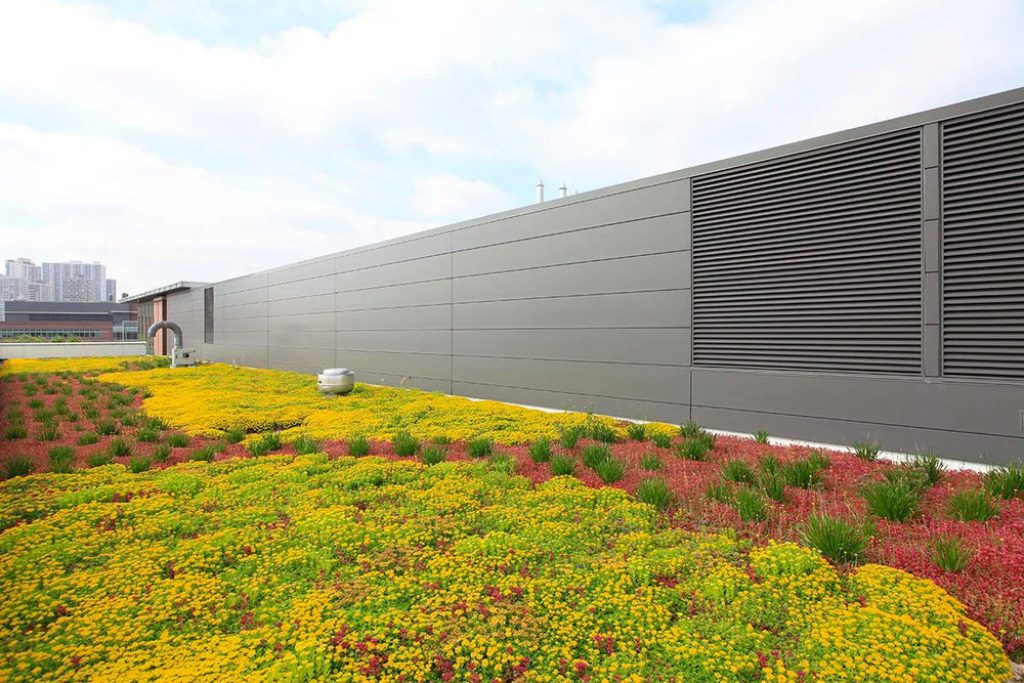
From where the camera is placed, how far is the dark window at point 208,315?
30312mm

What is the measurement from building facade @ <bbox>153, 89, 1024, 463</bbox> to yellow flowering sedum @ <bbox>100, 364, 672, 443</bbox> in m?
1.35

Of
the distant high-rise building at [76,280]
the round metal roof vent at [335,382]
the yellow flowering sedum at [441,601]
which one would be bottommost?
the yellow flowering sedum at [441,601]

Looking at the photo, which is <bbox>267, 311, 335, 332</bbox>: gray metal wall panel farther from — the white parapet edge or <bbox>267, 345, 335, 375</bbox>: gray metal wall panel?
the white parapet edge

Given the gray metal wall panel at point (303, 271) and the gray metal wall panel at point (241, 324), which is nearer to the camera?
the gray metal wall panel at point (303, 271)

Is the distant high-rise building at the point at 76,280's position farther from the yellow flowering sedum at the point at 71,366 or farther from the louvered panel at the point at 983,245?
the louvered panel at the point at 983,245

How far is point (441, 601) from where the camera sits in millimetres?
3498

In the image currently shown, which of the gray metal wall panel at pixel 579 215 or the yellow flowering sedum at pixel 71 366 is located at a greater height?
the gray metal wall panel at pixel 579 215

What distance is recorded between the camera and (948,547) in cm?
388

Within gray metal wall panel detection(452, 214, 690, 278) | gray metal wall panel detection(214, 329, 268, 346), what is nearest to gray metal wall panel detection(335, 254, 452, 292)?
gray metal wall panel detection(452, 214, 690, 278)

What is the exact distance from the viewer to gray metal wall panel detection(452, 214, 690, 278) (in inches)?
400

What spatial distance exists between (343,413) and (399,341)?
5.52 m

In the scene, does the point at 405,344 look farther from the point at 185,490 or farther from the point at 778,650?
the point at 778,650

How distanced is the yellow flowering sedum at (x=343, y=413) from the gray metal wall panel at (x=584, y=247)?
3318 mm

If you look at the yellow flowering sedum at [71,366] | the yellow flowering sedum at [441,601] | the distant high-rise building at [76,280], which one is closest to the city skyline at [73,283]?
the distant high-rise building at [76,280]
